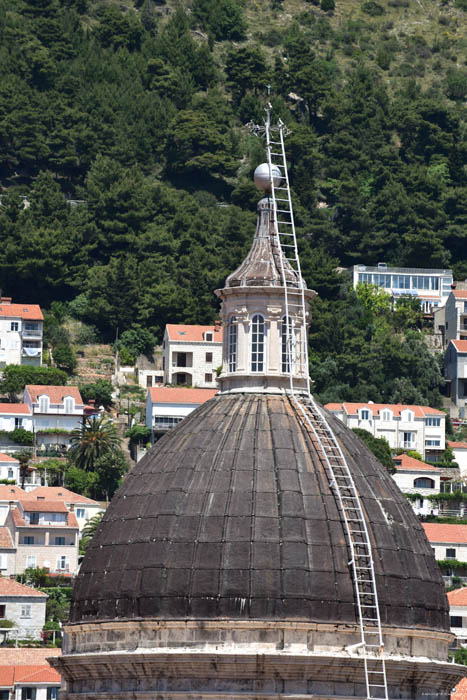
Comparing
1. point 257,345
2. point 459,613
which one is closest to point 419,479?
point 459,613

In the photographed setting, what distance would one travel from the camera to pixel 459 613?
116m

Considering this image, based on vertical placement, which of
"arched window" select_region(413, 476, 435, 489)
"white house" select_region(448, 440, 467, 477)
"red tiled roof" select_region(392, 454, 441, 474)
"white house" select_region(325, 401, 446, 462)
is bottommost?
"arched window" select_region(413, 476, 435, 489)

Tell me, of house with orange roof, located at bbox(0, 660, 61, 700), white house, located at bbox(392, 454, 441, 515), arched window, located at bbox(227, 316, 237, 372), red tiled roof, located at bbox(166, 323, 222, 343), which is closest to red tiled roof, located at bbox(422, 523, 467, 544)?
white house, located at bbox(392, 454, 441, 515)

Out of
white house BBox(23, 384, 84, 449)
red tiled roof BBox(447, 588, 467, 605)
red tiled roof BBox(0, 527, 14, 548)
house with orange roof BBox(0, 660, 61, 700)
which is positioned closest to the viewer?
house with orange roof BBox(0, 660, 61, 700)

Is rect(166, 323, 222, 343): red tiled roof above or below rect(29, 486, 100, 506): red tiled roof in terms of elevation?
above

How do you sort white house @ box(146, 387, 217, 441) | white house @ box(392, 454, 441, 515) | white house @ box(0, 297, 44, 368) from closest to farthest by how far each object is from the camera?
white house @ box(392, 454, 441, 515)
white house @ box(146, 387, 217, 441)
white house @ box(0, 297, 44, 368)

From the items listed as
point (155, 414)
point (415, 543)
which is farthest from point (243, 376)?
point (155, 414)

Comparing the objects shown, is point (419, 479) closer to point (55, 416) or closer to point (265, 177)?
point (55, 416)

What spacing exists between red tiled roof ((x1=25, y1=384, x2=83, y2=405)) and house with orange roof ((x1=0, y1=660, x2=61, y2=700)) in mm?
63500

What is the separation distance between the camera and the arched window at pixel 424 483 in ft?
502

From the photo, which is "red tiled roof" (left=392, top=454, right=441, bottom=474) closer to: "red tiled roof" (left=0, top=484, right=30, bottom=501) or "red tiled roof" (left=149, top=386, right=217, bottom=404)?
"red tiled roof" (left=149, top=386, right=217, bottom=404)

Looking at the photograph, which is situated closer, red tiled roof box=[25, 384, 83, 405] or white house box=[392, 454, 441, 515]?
white house box=[392, 454, 441, 515]

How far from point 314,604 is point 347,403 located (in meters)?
129

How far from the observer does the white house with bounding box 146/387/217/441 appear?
160500 millimetres
